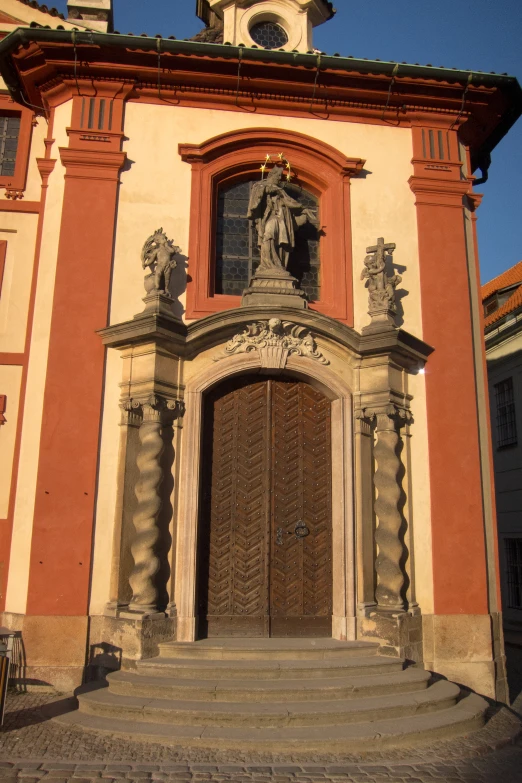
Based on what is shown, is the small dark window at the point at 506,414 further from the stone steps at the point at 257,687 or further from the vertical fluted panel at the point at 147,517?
the vertical fluted panel at the point at 147,517

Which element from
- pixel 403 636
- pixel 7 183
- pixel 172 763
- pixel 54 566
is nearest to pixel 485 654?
pixel 403 636

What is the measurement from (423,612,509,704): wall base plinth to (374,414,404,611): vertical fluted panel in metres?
0.63

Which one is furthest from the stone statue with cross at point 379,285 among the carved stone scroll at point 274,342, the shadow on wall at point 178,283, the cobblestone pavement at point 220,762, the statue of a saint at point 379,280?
the cobblestone pavement at point 220,762

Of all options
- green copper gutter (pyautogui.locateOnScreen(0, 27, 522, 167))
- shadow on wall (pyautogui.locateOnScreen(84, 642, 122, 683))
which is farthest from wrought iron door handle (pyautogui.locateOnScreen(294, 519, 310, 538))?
green copper gutter (pyautogui.locateOnScreen(0, 27, 522, 167))

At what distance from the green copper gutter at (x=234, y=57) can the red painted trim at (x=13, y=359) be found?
12.9 feet

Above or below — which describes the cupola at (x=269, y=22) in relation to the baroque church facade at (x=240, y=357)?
above

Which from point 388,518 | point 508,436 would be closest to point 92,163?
point 388,518

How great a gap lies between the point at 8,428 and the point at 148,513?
92.6 inches

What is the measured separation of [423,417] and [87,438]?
13.8 ft

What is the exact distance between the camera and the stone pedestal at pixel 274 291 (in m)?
9.05

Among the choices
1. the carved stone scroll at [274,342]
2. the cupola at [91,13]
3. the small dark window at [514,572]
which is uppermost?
the cupola at [91,13]

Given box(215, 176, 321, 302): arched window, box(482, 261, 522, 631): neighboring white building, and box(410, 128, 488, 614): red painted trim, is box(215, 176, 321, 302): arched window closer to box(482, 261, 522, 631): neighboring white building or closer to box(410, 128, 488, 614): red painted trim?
box(410, 128, 488, 614): red painted trim

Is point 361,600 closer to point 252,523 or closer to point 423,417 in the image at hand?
point 252,523

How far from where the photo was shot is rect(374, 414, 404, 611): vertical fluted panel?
8.39 m
